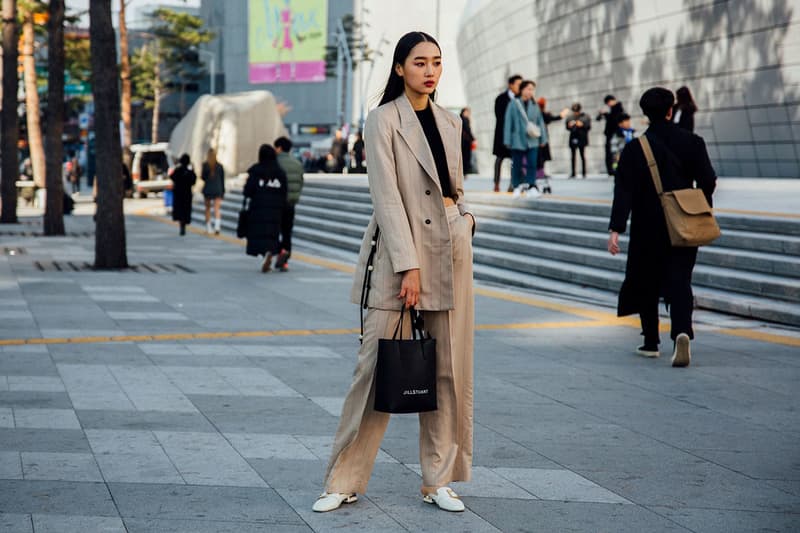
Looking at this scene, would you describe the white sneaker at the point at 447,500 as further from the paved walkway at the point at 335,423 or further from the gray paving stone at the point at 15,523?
the gray paving stone at the point at 15,523

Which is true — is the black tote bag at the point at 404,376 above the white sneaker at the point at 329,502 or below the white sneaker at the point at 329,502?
above

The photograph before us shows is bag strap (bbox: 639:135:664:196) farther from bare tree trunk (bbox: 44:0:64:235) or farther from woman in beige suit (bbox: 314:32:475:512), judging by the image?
bare tree trunk (bbox: 44:0:64:235)

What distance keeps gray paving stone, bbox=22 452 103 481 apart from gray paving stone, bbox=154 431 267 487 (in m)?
0.36

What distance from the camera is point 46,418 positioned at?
6215mm

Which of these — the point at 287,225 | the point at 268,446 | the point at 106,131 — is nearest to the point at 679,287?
the point at 268,446

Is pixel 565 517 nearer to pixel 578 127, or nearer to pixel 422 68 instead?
pixel 422 68

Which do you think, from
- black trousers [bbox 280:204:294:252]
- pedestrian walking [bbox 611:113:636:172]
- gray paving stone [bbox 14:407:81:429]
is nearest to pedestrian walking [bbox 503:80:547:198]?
black trousers [bbox 280:204:294:252]

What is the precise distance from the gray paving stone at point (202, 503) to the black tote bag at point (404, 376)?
0.56 meters

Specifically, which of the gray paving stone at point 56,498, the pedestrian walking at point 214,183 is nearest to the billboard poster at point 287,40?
the pedestrian walking at point 214,183

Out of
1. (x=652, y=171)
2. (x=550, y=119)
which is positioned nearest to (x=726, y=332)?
(x=652, y=171)

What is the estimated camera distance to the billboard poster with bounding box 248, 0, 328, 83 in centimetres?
11044

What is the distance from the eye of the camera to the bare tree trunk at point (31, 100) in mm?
28312

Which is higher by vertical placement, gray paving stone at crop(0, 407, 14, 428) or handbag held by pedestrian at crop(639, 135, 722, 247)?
handbag held by pedestrian at crop(639, 135, 722, 247)

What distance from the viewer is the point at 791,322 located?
1014 cm
